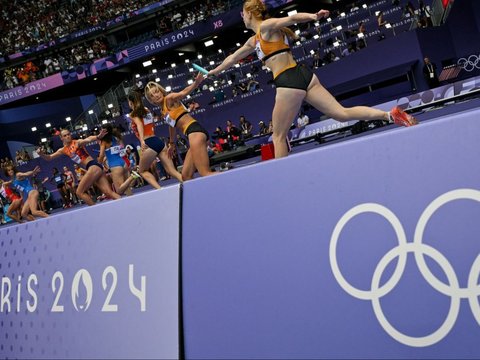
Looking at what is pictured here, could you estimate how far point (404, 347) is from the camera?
5.19ft

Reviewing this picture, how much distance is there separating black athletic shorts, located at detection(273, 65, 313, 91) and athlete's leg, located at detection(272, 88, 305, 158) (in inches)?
1.8

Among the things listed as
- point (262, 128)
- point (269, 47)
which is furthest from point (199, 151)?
point (262, 128)

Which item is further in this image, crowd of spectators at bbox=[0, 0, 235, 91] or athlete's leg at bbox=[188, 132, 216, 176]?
crowd of spectators at bbox=[0, 0, 235, 91]

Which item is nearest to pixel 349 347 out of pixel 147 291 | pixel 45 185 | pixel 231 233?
pixel 231 233

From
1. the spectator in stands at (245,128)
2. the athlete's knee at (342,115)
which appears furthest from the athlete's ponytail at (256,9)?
the spectator in stands at (245,128)

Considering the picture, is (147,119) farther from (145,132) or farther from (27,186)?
(27,186)

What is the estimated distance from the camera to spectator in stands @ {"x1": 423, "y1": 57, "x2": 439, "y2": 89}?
A: 1657 cm

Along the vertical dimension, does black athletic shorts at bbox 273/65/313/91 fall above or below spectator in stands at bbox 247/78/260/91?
below

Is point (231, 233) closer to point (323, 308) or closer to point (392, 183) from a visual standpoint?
point (323, 308)

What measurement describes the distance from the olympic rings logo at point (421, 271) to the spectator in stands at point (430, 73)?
1674 centimetres

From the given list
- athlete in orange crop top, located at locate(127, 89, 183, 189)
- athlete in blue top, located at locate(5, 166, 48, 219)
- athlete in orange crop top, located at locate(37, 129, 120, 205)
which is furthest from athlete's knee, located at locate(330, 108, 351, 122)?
athlete in blue top, located at locate(5, 166, 48, 219)

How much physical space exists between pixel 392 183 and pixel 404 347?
58 cm

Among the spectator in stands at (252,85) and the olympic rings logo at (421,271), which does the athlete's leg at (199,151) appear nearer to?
the olympic rings logo at (421,271)

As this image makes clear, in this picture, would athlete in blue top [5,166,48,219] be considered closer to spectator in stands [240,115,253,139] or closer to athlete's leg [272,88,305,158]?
athlete's leg [272,88,305,158]
